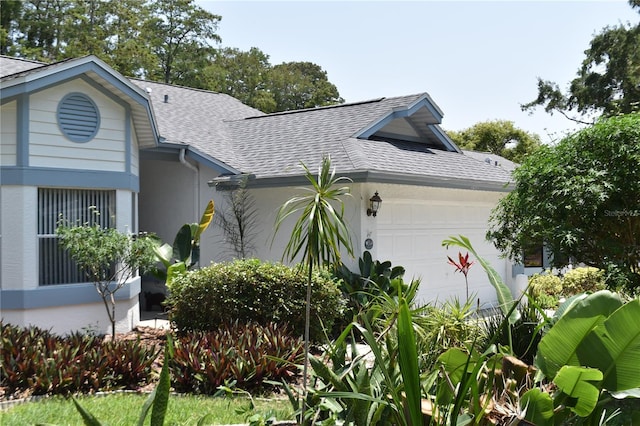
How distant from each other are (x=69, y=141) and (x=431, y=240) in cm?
849

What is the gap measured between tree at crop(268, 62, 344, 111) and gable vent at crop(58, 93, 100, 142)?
119ft

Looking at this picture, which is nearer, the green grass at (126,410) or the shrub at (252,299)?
the green grass at (126,410)

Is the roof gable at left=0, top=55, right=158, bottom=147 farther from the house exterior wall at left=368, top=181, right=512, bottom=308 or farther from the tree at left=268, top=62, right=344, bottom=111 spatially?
the tree at left=268, top=62, right=344, bottom=111

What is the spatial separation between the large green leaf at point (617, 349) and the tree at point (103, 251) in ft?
25.2

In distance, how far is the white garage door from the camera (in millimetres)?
13641

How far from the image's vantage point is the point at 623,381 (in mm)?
3830

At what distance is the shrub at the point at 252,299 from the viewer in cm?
959

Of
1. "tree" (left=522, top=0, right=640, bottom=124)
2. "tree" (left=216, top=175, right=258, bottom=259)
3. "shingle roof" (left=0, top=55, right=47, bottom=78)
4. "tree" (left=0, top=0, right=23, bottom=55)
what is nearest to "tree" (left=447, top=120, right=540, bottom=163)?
"tree" (left=522, top=0, right=640, bottom=124)

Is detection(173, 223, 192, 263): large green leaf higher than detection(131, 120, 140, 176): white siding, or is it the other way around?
detection(131, 120, 140, 176): white siding

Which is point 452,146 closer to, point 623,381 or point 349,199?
point 349,199

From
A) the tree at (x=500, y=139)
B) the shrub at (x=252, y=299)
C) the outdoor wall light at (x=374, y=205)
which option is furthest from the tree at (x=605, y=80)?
the shrub at (x=252, y=299)

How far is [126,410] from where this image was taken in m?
6.31

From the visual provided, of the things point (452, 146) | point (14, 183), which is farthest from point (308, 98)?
point (14, 183)

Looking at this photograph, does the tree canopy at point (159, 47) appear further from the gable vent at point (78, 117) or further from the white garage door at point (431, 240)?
the white garage door at point (431, 240)
